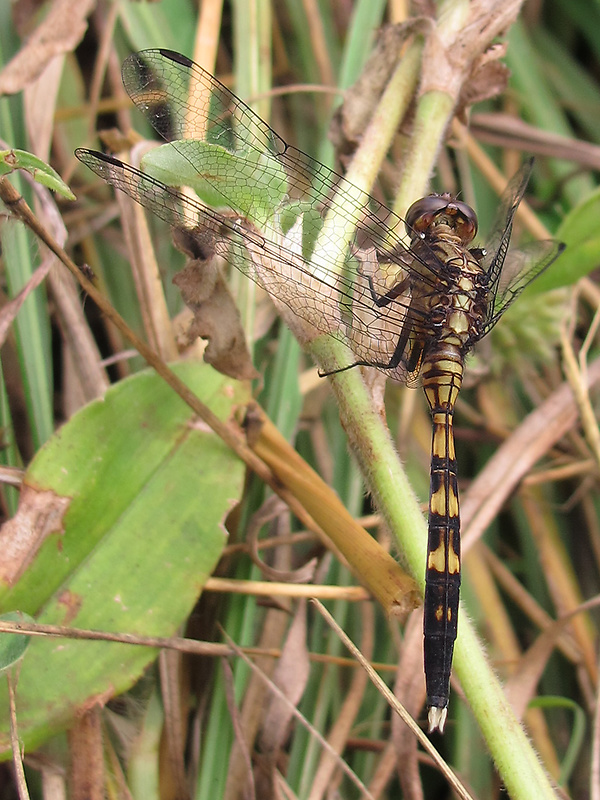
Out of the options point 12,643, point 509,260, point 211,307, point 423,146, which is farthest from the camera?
point 509,260

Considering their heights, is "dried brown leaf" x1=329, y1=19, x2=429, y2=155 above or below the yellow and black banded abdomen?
above

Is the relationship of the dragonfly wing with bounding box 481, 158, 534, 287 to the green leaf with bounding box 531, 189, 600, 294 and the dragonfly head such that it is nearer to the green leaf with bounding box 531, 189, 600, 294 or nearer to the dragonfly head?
the dragonfly head

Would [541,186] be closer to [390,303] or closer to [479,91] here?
[479,91]

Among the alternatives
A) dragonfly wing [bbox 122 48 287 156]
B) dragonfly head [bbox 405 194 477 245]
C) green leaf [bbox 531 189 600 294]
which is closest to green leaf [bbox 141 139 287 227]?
dragonfly wing [bbox 122 48 287 156]

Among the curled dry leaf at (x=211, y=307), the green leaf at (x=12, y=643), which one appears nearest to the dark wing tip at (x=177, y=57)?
the curled dry leaf at (x=211, y=307)

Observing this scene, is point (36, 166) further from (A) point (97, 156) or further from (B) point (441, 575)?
(B) point (441, 575)

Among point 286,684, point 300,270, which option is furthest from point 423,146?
point 286,684

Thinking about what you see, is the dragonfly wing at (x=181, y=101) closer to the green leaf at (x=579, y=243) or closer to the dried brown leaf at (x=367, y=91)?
the dried brown leaf at (x=367, y=91)
